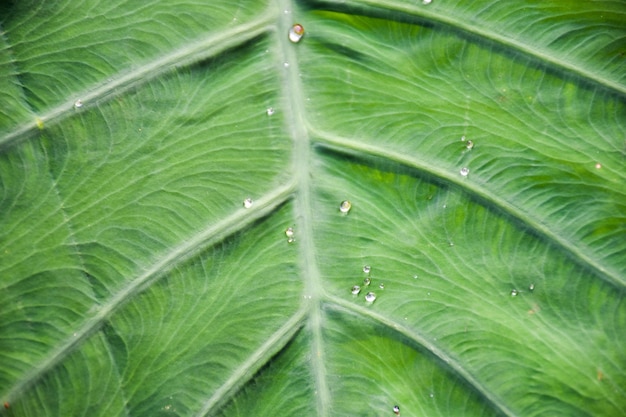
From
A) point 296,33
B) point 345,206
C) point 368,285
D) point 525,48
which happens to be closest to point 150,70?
point 296,33

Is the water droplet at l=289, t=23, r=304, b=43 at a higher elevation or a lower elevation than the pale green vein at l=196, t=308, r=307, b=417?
higher

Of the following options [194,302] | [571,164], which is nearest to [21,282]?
[194,302]

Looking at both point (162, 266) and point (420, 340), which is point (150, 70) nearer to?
point (162, 266)

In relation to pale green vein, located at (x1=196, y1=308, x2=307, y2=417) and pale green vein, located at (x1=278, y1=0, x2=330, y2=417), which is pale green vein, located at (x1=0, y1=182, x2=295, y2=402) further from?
pale green vein, located at (x1=196, y1=308, x2=307, y2=417)

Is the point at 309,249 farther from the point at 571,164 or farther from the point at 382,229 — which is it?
the point at 571,164

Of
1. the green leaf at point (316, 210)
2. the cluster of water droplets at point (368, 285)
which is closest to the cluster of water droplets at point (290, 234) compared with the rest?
the green leaf at point (316, 210)

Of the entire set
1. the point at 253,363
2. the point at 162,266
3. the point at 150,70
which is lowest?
the point at 253,363

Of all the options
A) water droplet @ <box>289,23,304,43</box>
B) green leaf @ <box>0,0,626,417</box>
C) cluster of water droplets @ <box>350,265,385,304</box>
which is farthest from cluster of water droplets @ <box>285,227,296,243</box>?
water droplet @ <box>289,23,304,43</box>
